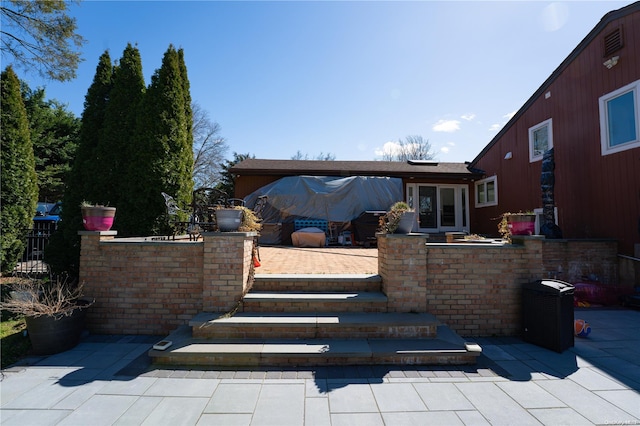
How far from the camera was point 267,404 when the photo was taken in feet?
8.24

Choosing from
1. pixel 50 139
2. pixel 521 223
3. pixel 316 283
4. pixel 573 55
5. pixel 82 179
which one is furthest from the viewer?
pixel 50 139

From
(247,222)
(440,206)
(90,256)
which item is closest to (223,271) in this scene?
(247,222)

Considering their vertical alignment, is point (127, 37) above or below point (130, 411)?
above

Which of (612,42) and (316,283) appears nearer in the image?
(316,283)

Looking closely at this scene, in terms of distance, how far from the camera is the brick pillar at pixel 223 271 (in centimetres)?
388

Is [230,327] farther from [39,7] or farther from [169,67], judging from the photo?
[39,7]

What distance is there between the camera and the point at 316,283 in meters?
4.29

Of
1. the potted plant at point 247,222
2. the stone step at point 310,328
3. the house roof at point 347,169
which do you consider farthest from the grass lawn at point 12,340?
the house roof at point 347,169

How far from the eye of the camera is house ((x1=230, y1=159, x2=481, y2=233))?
12531 mm

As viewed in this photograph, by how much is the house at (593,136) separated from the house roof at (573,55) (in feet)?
0.07

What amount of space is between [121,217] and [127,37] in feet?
12.8

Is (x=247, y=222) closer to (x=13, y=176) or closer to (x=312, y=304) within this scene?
(x=312, y=304)

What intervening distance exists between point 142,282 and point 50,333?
3.43ft

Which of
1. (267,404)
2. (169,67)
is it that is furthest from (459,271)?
(169,67)
